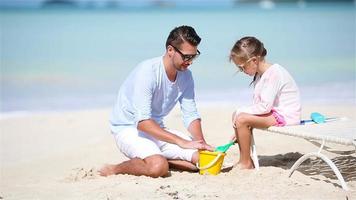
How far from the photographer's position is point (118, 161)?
6.31 metres

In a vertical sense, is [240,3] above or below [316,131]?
below

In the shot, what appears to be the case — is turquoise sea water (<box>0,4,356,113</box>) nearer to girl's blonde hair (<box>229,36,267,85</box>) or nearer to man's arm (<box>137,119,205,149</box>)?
girl's blonde hair (<box>229,36,267,85</box>)

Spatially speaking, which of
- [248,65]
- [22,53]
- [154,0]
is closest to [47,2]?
[154,0]

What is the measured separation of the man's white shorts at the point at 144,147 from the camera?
5173mm

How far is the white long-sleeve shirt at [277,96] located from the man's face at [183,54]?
1.84ft

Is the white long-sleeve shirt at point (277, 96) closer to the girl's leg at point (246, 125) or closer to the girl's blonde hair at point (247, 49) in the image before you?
the girl's leg at point (246, 125)

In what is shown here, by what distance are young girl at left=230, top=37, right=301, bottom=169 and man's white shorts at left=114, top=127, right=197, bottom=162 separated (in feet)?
1.71

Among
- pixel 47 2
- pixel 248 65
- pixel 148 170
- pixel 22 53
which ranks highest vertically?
pixel 248 65

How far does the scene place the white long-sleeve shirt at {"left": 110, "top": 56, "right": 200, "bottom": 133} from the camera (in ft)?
16.5

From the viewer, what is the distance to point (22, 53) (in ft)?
61.0

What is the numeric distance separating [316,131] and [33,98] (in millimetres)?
7459

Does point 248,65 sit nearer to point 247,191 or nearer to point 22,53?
point 247,191

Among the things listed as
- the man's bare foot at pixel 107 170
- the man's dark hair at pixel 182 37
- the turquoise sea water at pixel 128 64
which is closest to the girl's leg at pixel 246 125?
the man's dark hair at pixel 182 37

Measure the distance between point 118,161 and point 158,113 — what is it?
1.13 m
